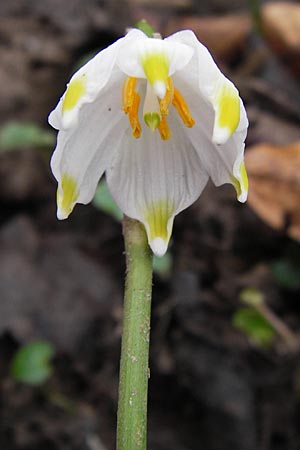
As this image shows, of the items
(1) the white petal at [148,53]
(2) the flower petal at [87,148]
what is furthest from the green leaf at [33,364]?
(1) the white petal at [148,53]

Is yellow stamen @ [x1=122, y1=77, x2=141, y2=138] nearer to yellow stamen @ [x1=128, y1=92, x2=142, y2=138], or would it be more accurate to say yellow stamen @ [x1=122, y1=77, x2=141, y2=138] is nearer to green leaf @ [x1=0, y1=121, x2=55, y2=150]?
yellow stamen @ [x1=128, y1=92, x2=142, y2=138]

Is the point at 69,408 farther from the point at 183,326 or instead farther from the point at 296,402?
the point at 296,402

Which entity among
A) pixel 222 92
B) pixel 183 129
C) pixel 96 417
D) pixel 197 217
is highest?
pixel 222 92

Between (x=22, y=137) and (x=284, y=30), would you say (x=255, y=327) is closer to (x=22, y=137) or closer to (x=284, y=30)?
(x=22, y=137)

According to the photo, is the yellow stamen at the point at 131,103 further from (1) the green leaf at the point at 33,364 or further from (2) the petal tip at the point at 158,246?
(1) the green leaf at the point at 33,364

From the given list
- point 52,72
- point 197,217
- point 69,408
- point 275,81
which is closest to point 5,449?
point 69,408

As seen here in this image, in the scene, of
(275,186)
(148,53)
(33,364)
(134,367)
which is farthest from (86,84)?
(275,186)

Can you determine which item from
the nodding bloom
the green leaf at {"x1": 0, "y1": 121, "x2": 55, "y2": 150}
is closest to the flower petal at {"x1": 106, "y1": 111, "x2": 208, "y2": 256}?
the nodding bloom
